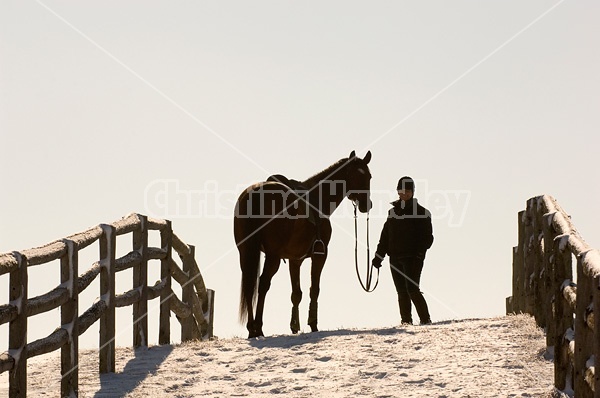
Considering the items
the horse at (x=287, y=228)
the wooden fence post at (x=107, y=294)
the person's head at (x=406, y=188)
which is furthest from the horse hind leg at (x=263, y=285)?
the wooden fence post at (x=107, y=294)

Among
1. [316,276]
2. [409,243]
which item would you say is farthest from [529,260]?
[316,276]

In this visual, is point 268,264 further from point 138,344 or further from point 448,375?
point 448,375

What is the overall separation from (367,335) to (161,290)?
8.90 feet

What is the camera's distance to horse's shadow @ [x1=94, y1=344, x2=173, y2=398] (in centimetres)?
920

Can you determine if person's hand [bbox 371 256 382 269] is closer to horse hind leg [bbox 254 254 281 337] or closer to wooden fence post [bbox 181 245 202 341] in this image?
horse hind leg [bbox 254 254 281 337]

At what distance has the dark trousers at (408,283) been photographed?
1369 cm

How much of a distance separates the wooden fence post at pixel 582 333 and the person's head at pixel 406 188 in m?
6.90

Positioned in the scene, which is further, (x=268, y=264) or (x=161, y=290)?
(x=268, y=264)

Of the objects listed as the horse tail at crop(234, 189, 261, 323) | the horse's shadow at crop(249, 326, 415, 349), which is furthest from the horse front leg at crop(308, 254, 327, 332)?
the horse's shadow at crop(249, 326, 415, 349)

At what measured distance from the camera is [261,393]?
8773 mm

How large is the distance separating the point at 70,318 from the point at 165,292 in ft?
12.9

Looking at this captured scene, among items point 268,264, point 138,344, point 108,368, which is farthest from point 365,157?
point 108,368

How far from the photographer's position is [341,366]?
959cm

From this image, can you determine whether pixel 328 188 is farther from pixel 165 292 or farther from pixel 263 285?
pixel 165 292
